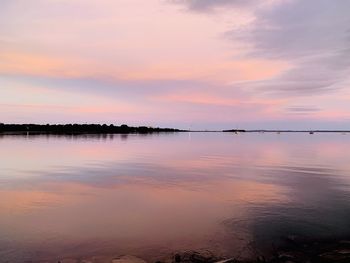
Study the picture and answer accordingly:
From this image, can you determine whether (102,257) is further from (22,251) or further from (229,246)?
(229,246)

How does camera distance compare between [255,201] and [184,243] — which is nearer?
[184,243]

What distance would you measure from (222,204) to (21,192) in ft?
53.6

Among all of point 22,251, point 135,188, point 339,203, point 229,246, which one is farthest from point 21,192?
point 339,203

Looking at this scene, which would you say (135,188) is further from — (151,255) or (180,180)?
(151,255)

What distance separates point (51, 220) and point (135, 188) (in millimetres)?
12819

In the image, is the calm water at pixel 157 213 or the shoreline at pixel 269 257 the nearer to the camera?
the shoreline at pixel 269 257

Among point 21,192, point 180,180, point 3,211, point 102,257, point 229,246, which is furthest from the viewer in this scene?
point 180,180

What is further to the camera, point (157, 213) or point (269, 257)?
point (157, 213)

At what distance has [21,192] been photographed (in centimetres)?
3034

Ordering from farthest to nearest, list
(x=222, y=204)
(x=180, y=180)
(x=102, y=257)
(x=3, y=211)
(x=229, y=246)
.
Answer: (x=180, y=180) < (x=222, y=204) < (x=3, y=211) < (x=229, y=246) < (x=102, y=257)

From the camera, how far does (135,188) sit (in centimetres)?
3406

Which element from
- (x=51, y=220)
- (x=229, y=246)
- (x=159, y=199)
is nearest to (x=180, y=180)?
(x=159, y=199)

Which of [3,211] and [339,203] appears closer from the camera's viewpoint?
[3,211]

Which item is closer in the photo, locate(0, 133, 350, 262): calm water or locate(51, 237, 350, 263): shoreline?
locate(51, 237, 350, 263): shoreline
